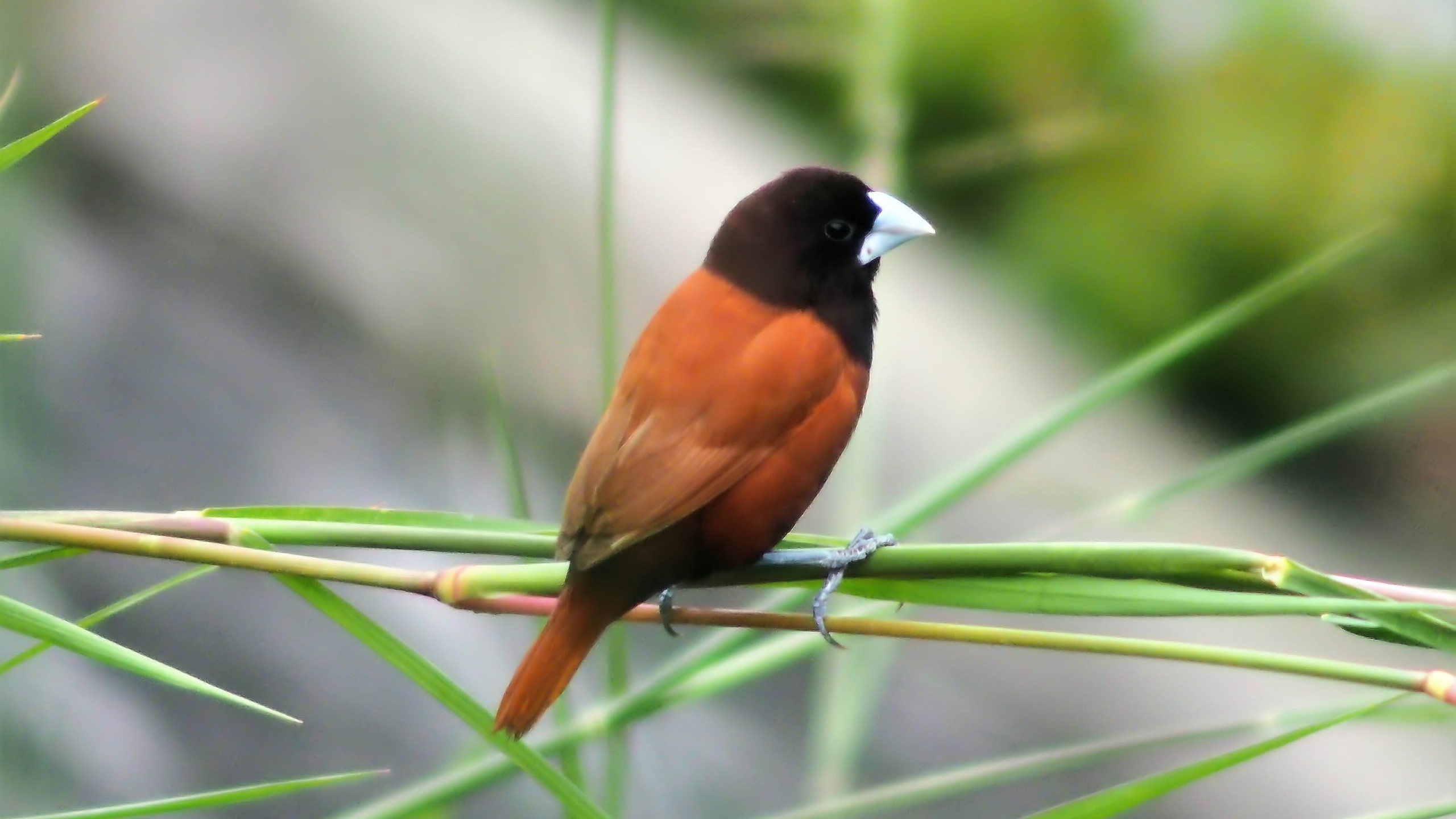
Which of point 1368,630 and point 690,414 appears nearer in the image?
point 1368,630

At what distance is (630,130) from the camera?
1.36 meters

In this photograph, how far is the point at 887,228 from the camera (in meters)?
0.57

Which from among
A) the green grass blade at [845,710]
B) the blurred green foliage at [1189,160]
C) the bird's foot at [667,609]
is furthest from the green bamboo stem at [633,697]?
the blurred green foliage at [1189,160]

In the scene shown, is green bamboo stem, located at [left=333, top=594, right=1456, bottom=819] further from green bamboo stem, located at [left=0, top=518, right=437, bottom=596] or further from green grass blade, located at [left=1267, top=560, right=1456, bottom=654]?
green grass blade, located at [left=1267, top=560, right=1456, bottom=654]

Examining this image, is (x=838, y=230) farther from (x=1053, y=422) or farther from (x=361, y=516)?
(x=361, y=516)

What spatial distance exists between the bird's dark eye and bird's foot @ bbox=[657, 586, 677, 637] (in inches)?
7.5

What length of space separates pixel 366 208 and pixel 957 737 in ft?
2.96

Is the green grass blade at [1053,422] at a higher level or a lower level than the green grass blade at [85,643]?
higher

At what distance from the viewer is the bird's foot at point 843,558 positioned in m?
0.44

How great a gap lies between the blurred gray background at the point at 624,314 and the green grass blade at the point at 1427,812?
0.67 meters

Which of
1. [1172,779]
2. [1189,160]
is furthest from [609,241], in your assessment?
[1189,160]

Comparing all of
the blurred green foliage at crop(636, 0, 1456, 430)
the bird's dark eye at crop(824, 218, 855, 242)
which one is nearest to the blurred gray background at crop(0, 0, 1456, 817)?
the blurred green foliage at crop(636, 0, 1456, 430)

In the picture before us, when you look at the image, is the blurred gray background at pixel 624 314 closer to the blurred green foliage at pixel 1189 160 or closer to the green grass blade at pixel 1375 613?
the blurred green foliage at pixel 1189 160

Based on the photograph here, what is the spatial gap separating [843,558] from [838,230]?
0.20 m
